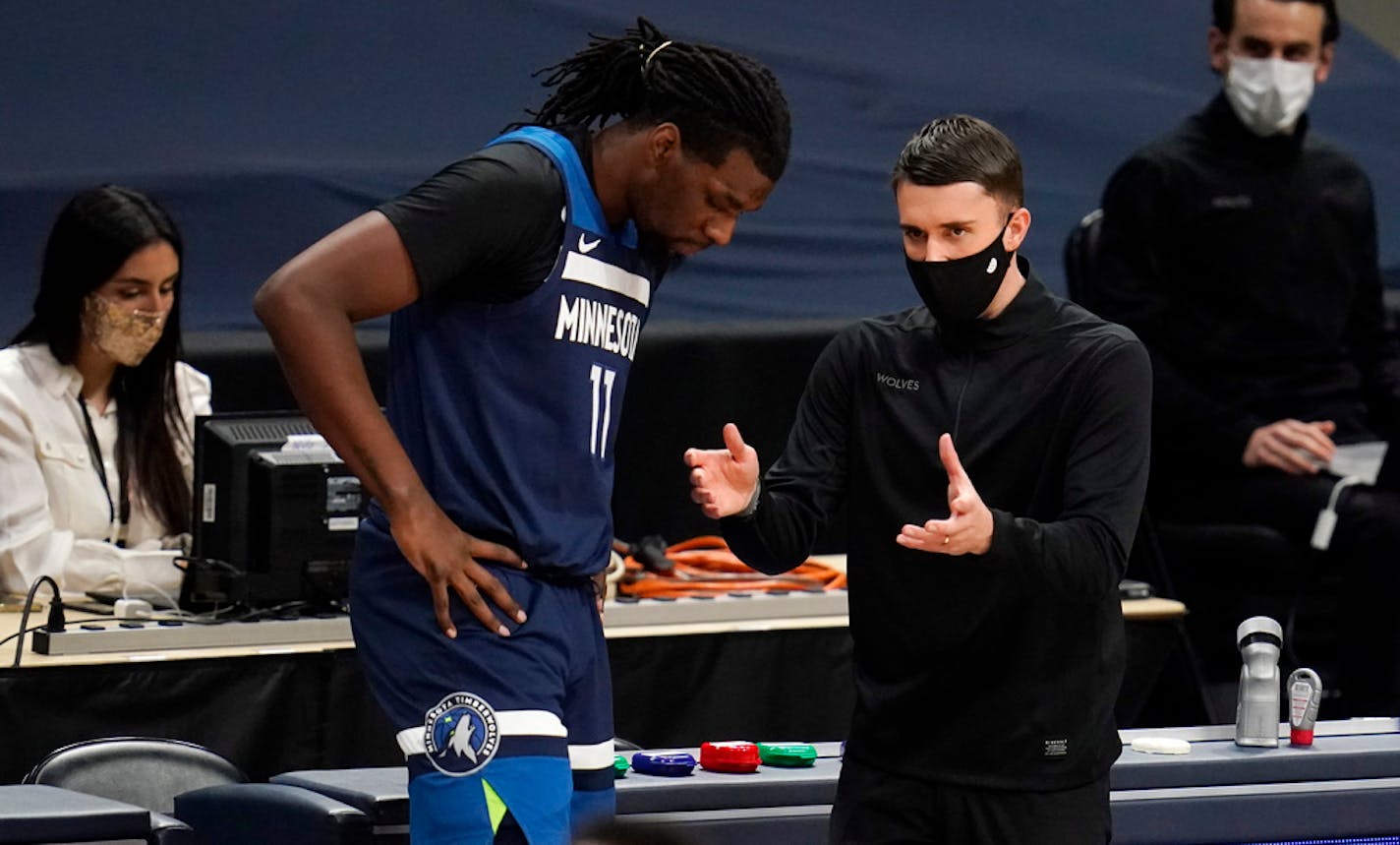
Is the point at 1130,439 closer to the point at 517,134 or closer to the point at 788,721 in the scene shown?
the point at 517,134

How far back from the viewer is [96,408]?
5016mm

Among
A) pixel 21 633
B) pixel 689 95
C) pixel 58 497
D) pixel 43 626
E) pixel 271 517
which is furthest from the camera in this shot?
pixel 58 497

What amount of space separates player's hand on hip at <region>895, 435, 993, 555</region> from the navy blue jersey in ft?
1.43

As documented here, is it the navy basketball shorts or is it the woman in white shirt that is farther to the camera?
the woman in white shirt

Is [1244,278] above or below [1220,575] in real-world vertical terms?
above

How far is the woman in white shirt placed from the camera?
486 centimetres

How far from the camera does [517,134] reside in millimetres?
2752

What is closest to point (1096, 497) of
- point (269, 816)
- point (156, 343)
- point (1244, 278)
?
point (269, 816)

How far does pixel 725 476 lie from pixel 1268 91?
3400 mm

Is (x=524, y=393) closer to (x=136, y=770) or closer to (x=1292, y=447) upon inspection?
(x=136, y=770)

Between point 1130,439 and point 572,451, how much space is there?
68cm

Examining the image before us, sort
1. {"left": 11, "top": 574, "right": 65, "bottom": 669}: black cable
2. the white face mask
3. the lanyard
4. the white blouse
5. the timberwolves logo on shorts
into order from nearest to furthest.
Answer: the timberwolves logo on shorts, {"left": 11, "top": 574, "right": 65, "bottom": 669}: black cable, the white blouse, the lanyard, the white face mask

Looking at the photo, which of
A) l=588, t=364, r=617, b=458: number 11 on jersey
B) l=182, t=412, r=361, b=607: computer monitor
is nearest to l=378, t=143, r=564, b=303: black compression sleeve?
l=588, t=364, r=617, b=458: number 11 on jersey

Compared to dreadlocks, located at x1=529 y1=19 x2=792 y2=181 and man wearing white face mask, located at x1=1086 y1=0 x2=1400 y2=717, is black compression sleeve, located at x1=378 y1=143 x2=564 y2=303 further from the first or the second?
man wearing white face mask, located at x1=1086 y1=0 x2=1400 y2=717
